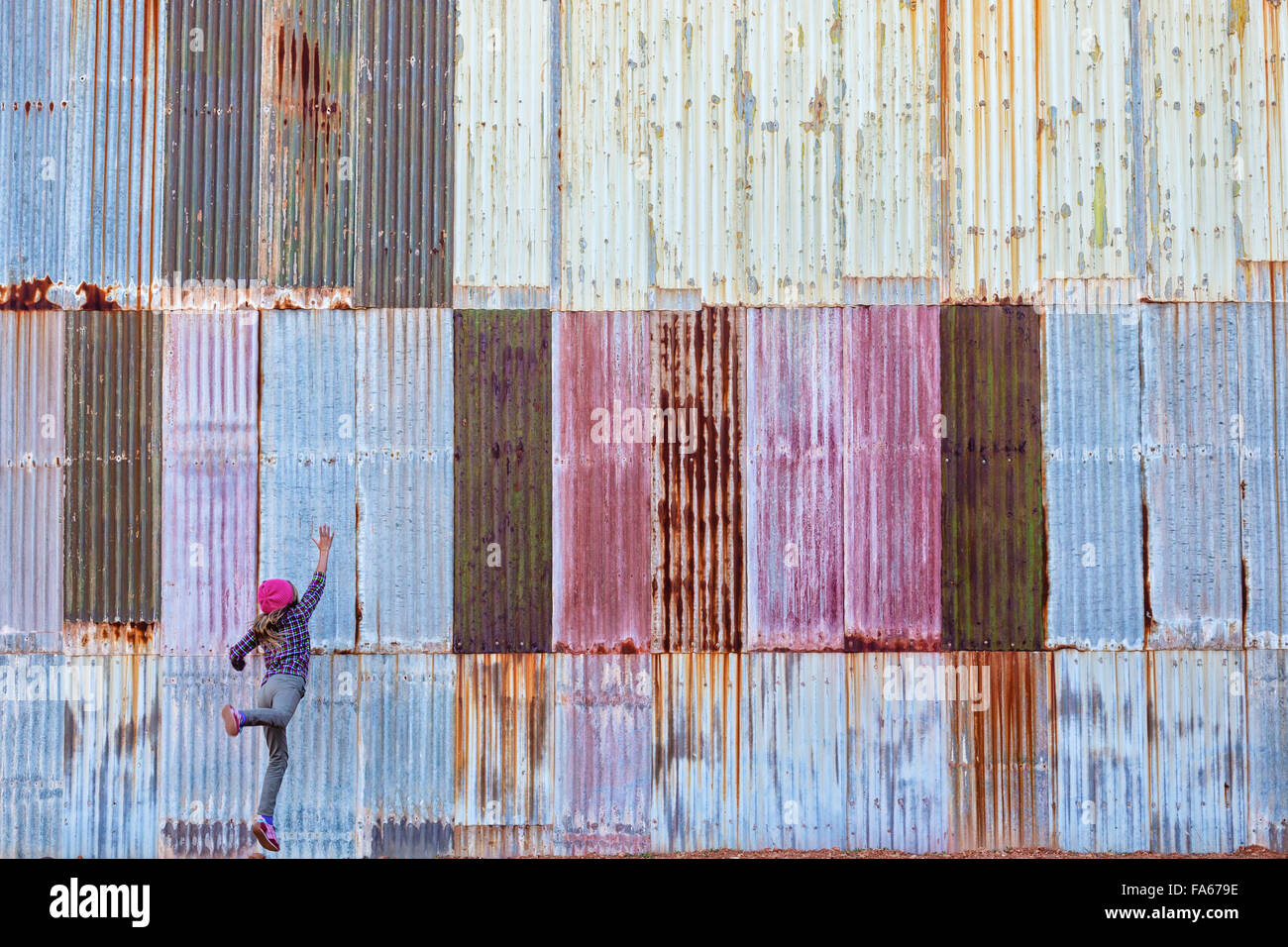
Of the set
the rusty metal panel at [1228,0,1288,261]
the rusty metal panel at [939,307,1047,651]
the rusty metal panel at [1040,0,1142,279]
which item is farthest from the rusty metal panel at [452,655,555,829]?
the rusty metal panel at [1228,0,1288,261]

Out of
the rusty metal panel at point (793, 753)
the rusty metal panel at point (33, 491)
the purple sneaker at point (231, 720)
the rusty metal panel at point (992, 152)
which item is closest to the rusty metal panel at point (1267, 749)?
the rusty metal panel at point (793, 753)

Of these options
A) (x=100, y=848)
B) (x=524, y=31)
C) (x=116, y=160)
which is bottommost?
(x=100, y=848)

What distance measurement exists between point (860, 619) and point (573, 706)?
A: 2662mm

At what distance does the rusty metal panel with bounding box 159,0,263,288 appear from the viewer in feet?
33.7

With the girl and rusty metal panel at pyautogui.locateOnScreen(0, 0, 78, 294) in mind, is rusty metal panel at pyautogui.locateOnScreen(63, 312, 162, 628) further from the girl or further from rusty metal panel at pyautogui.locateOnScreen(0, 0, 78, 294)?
the girl

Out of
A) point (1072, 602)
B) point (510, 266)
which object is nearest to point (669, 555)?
point (510, 266)

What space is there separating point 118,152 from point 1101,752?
10.3m

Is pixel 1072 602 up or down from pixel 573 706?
up

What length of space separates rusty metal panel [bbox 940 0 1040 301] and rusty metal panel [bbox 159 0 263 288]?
6.31 meters

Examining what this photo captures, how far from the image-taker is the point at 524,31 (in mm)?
10367

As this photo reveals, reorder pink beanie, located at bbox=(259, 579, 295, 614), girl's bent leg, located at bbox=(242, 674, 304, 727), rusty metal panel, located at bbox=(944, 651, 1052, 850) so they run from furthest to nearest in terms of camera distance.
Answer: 1. rusty metal panel, located at bbox=(944, 651, 1052, 850)
2. pink beanie, located at bbox=(259, 579, 295, 614)
3. girl's bent leg, located at bbox=(242, 674, 304, 727)

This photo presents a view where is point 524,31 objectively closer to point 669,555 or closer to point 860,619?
point 669,555

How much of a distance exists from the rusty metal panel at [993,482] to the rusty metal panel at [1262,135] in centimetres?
211

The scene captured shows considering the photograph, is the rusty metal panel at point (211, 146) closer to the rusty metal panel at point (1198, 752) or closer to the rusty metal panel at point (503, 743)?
the rusty metal panel at point (503, 743)
